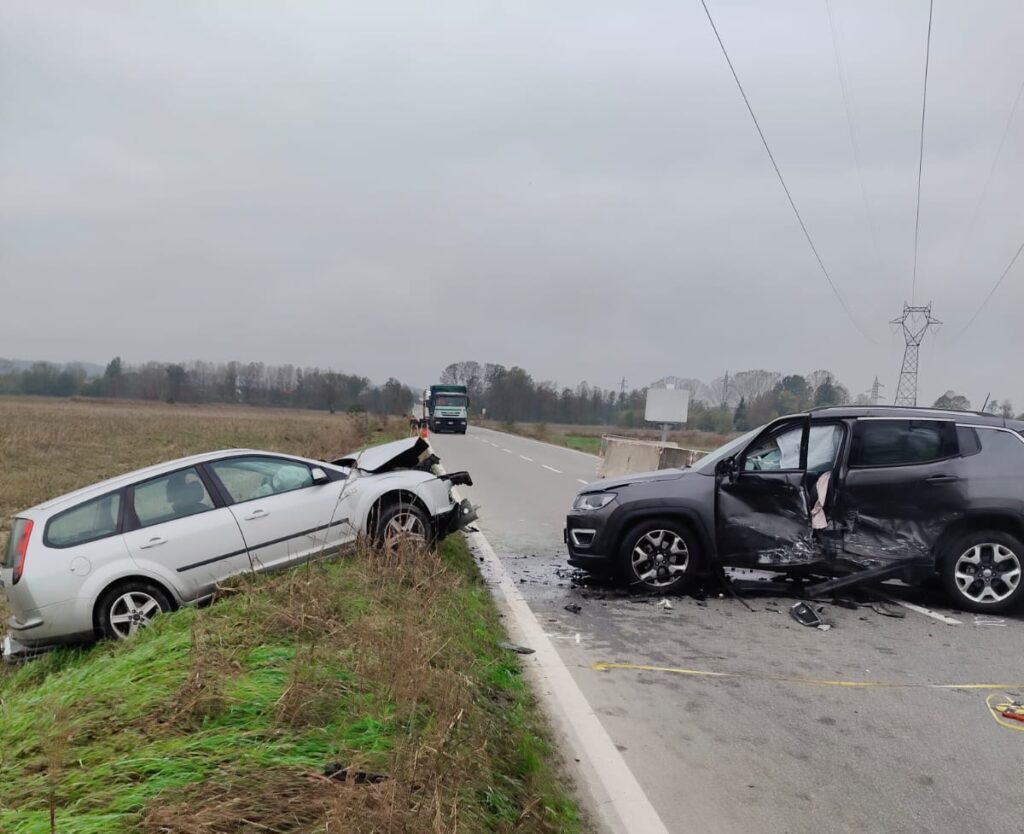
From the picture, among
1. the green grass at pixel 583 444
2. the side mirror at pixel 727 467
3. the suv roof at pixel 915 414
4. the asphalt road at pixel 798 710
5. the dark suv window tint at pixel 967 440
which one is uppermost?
the suv roof at pixel 915 414

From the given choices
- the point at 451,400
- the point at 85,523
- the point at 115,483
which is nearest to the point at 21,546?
the point at 85,523

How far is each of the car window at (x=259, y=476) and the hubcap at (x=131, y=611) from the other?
106cm

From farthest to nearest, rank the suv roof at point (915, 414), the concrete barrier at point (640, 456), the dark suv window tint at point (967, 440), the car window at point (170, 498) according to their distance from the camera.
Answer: the concrete barrier at point (640, 456)
the suv roof at point (915, 414)
the dark suv window tint at point (967, 440)
the car window at point (170, 498)

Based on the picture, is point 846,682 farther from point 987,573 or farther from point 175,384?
point 175,384

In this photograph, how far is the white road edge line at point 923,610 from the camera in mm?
6999

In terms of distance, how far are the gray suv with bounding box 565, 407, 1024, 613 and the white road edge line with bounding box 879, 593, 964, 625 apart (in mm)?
268

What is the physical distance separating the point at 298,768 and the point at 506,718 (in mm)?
1509

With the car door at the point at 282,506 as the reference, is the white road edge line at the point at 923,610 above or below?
below

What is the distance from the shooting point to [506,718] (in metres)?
4.42

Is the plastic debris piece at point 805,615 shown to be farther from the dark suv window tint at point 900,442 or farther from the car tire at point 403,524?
the car tire at point 403,524

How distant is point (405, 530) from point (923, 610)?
487 centimetres

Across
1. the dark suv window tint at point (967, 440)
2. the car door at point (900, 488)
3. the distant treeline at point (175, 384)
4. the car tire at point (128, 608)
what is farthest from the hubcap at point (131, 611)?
the distant treeline at point (175, 384)

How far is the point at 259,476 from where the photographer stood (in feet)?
23.9

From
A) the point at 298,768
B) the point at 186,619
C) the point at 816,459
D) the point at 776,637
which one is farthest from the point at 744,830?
the point at 816,459
